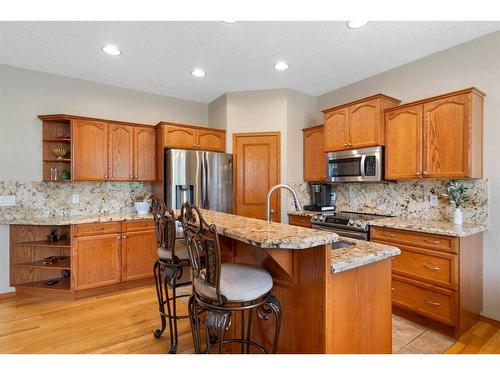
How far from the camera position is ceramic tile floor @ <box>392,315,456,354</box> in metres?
2.18

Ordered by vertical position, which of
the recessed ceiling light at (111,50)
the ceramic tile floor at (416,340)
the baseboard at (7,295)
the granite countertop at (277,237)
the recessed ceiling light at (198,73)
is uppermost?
the recessed ceiling light at (198,73)

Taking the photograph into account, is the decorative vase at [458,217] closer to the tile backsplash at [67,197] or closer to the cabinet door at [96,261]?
the cabinet door at [96,261]

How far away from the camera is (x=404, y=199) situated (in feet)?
10.8

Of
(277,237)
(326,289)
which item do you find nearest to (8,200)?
(277,237)

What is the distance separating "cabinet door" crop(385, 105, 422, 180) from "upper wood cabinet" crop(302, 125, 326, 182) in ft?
3.23

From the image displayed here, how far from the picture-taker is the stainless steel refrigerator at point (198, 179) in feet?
12.0

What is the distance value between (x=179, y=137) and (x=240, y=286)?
9.71 feet

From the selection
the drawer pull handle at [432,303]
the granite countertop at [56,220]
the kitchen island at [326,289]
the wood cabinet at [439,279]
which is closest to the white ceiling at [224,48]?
the granite countertop at [56,220]

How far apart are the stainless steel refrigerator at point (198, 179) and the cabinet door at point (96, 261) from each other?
33.6 inches

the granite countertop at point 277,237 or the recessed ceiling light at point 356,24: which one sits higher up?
the recessed ceiling light at point 356,24

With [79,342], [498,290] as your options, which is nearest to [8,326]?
[79,342]

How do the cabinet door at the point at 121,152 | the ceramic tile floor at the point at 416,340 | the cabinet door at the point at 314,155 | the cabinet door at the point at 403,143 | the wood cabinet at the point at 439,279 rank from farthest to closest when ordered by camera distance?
the cabinet door at the point at 314,155 < the cabinet door at the point at 121,152 < the cabinet door at the point at 403,143 < the wood cabinet at the point at 439,279 < the ceramic tile floor at the point at 416,340

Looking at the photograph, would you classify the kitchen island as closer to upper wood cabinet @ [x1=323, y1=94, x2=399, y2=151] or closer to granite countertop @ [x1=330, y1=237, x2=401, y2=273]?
Result: granite countertop @ [x1=330, y1=237, x2=401, y2=273]

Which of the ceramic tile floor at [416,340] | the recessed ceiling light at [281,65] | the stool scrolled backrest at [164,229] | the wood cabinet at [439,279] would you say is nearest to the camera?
the stool scrolled backrest at [164,229]
